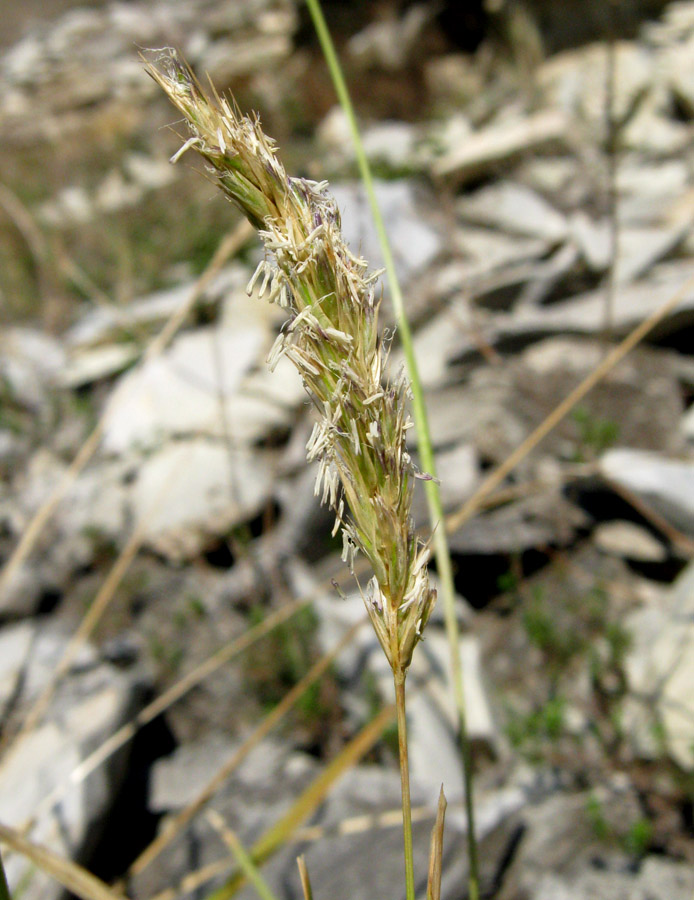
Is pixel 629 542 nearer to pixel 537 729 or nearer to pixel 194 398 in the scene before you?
pixel 537 729

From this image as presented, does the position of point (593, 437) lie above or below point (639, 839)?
above

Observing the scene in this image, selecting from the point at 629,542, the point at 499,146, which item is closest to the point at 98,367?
the point at 499,146

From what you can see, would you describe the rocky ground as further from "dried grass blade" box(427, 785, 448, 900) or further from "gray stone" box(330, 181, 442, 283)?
"dried grass blade" box(427, 785, 448, 900)

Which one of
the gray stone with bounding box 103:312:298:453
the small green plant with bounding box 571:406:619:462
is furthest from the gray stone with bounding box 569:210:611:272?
the gray stone with bounding box 103:312:298:453

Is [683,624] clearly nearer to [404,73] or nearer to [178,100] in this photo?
[178,100]

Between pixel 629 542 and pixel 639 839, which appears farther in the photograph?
pixel 629 542

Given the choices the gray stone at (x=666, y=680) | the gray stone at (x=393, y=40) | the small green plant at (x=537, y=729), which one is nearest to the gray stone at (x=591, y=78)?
the gray stone at (x=393, y=40)
